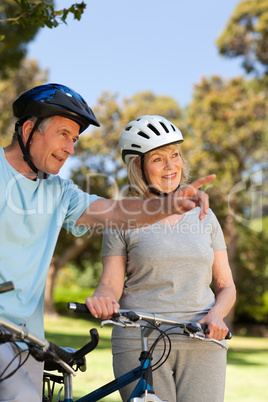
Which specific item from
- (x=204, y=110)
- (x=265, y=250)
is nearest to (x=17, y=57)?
(x=204, y=110)

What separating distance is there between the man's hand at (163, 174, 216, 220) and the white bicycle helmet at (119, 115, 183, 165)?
1.16 m

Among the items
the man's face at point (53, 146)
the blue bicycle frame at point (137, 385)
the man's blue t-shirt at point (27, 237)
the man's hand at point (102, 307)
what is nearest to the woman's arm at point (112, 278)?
the man's hand at point (102, 307)

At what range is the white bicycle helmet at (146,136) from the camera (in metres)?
3.41

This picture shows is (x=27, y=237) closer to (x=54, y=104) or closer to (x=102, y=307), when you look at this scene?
(x=102, y=307)

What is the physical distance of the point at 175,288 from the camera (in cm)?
302

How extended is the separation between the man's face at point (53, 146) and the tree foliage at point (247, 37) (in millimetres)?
19935

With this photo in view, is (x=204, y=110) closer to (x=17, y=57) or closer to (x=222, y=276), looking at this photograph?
(x=17, y=57)

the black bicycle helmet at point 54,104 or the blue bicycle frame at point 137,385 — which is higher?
the black bicycle helmet at point 54,104

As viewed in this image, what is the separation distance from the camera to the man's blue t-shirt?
90.8 inches

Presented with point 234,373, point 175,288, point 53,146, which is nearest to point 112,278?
point 175,288

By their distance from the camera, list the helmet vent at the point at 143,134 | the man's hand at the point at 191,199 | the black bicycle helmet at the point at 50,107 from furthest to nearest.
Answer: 1. the helmet vent at the point at 143,134
2. the black bicycle helmet at the point at 50,107
3. the man's hand at the point at 191,199

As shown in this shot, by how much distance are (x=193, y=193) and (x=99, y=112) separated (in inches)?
947

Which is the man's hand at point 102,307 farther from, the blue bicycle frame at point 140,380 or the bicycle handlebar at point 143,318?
the blue bicycle frame at point 140,380

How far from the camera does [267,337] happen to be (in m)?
28.0
